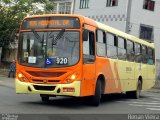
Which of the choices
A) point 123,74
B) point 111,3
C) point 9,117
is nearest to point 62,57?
point 9,117

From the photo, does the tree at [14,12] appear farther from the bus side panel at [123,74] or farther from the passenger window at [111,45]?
the passenger window at [111,45]

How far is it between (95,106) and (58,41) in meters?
2.77

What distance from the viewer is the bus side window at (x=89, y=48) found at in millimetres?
15102

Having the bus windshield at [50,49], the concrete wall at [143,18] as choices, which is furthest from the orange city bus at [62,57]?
the concrete wall at [143,18]

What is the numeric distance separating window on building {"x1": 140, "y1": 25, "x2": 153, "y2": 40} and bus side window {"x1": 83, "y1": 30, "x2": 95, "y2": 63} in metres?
26.6

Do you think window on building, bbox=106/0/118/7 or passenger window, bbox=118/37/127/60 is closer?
passenger window, bbox=118/37/127/60

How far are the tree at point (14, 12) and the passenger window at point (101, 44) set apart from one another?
30.6 meters

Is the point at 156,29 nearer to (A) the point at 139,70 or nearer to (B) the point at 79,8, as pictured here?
(B) the point at 79,8

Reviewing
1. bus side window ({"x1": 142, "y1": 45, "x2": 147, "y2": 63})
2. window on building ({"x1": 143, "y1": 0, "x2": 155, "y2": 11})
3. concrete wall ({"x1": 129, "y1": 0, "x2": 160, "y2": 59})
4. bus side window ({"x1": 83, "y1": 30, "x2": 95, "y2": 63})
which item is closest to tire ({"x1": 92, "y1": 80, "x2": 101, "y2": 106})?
bus side window ({"x1": 83, "y1": 30, "x2": 95, "y2": 63})

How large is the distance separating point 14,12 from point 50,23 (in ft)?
109

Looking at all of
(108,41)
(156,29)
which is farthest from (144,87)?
(156,29)

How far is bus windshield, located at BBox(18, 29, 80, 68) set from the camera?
1480 centimetres

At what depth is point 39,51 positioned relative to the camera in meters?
15.2

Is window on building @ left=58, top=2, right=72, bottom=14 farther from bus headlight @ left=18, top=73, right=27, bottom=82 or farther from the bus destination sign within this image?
bus headlight @ left=18, top=73, right=27, bottom=82
